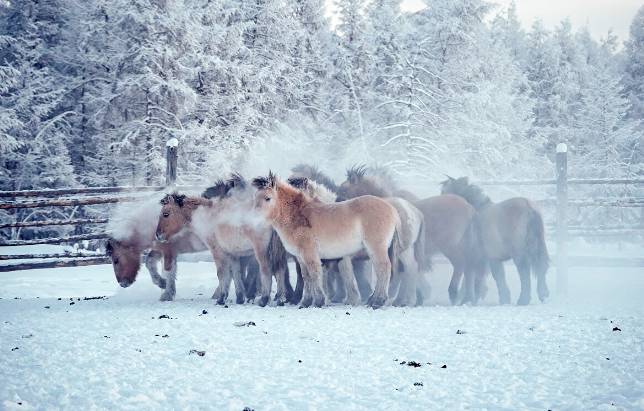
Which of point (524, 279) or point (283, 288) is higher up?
point (524, 279)

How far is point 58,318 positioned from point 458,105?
54.8 ft

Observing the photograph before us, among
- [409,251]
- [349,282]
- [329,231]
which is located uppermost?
[329,231]

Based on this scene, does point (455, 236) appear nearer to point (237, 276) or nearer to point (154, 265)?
point (237, 276)

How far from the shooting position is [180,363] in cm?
363

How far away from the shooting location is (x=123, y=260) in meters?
7.66

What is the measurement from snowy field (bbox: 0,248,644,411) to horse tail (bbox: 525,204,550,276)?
0.82m

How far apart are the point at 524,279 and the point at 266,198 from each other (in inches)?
147

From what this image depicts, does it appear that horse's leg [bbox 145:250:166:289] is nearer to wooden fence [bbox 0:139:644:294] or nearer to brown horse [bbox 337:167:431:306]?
wooden fence [bbox 0:139:644:294]

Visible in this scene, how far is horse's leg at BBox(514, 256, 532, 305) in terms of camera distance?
6.89 metres

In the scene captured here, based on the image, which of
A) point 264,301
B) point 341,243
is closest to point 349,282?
point 341,243

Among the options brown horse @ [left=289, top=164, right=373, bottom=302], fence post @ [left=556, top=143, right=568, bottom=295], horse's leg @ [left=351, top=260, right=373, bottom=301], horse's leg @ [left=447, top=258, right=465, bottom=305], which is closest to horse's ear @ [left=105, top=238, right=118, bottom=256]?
brown horse @ [left=289, top=164, right=373, bottom=302]

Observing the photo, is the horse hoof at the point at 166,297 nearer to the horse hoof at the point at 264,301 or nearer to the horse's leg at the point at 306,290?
the horse hoof at the point at 264,301

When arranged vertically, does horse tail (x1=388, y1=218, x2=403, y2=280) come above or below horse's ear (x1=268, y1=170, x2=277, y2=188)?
below

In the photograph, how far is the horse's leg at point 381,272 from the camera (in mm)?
6141
